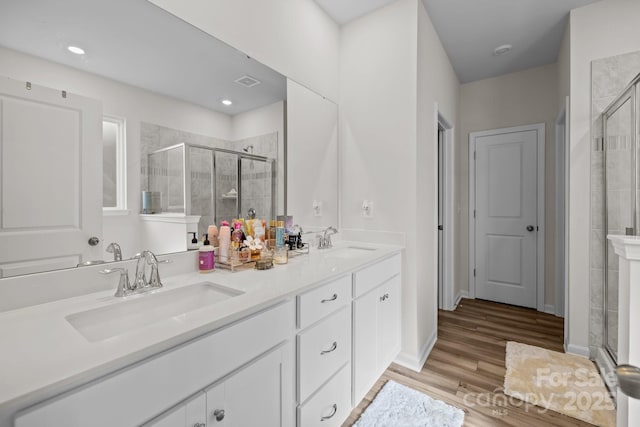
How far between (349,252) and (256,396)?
4.21 ft

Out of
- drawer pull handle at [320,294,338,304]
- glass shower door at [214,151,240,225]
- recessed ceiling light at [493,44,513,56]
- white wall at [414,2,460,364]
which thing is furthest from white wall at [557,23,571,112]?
glass shower door at [214,151,240,225]

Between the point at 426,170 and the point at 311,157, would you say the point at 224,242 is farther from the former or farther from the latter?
the point at 426,170

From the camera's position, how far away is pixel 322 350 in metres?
1.29

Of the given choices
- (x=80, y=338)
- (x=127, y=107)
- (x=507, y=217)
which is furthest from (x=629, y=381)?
(x=507, y=217)

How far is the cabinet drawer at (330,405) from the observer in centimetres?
121

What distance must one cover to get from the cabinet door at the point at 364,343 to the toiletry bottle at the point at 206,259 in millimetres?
757

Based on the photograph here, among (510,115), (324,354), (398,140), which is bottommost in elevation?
(324,354)

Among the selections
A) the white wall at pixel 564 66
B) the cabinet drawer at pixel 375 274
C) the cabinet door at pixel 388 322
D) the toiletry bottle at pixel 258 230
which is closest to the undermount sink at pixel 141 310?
the toiletry bottle at pixel 258 230

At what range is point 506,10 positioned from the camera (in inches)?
90.7

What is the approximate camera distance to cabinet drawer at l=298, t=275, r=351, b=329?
3.88 ft

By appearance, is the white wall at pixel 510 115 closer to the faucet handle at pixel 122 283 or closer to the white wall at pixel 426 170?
the white wall at pixel 426 170

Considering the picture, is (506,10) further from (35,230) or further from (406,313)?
(35,230)

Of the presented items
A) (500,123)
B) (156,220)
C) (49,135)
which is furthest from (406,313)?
(500,123)

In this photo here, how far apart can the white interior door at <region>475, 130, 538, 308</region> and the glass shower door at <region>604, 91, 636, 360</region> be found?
3.84 feet
